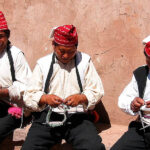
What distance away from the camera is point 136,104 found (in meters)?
3.68

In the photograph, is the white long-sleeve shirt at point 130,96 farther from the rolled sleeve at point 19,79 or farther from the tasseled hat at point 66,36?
the rolled sleeve at point 19,79

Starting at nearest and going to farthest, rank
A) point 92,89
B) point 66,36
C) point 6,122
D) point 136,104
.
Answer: point 136,104 < point 66,36 < point 92,89 < point 6,122

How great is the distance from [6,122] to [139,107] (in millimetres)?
1368

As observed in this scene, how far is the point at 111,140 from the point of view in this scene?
4180mm

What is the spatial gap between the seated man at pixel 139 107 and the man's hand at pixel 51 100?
0.62 metres

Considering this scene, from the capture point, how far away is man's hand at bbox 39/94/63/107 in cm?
376

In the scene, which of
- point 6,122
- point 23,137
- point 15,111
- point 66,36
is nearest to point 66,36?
point 66,36

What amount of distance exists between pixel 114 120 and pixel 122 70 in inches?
23.6

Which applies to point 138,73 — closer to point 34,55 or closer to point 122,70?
point 122,70

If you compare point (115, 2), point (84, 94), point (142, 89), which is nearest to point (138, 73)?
point (142, 89)

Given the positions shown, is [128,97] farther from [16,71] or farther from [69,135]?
[16,71]

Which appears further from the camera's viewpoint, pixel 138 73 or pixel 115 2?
pixel 115 2

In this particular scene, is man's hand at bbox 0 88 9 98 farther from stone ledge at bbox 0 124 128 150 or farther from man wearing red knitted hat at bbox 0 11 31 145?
stone ledge at bbox 0 124 128 150

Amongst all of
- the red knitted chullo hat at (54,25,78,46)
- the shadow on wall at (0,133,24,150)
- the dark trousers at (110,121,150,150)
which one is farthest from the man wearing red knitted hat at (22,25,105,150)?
the shadow on wall at (0,133,24,150)
